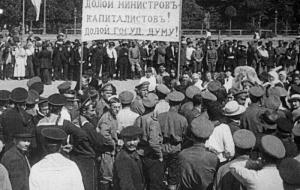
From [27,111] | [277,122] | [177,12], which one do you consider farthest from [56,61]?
[277,122]

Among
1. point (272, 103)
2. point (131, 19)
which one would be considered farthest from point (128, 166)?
point (131, 19)

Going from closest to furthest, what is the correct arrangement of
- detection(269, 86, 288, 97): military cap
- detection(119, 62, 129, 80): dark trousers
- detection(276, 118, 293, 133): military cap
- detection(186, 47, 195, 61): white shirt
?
detection(276, 118, 293, 133): military cap → detection(269, 86, 288, 97): military cap → detection(119, 62, 129, 80): dark trousers → detection(186, 47, 195, 61): white shirt

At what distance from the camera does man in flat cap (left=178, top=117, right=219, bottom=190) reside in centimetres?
579

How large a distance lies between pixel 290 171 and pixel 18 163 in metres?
2.74

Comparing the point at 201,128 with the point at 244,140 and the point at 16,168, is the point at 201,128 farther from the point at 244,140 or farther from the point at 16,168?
the point at 16,168

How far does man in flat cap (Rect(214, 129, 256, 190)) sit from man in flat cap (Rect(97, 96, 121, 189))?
2331mm

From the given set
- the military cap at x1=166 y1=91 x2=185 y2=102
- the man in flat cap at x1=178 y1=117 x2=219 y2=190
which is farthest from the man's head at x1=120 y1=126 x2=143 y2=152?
the military cap at x1=166 y1=91 x2=185 y2=102

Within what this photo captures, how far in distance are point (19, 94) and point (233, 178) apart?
3.46 m

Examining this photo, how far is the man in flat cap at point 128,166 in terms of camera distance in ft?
20.0

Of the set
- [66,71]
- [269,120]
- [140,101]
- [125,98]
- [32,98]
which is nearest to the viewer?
[269,120]

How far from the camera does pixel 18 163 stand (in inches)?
230

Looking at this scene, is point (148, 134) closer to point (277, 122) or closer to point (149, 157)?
point (149, 157)

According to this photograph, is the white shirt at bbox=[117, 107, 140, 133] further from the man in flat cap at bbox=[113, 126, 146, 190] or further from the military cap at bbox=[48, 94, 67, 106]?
the man in flat cap at bbox=[113, 126, 146, 190]

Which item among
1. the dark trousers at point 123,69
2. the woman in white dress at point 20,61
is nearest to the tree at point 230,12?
the dark trousers at point 123,69
